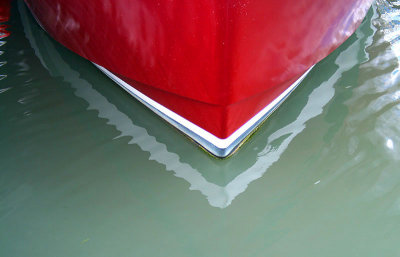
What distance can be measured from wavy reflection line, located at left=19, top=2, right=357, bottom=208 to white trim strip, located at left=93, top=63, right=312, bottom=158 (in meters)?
0.11

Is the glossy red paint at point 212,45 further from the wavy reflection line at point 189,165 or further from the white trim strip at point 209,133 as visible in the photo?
Answer: the wavy reflection line at point 189,165

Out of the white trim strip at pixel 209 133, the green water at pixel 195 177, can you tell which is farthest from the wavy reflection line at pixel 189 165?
the white trim strip at pixel 209 133

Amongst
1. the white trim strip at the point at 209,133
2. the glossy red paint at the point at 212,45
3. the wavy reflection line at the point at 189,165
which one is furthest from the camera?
the white trim strip at the point at 209,133

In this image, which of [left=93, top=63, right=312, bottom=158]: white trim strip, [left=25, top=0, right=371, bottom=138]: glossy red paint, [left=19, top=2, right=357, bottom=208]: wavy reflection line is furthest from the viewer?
[left=93, top=63, right=312, bottom=158]: white trim strip

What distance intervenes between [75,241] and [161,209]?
0.30 m

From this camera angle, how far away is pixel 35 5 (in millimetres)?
2391

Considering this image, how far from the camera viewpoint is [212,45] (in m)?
1.21

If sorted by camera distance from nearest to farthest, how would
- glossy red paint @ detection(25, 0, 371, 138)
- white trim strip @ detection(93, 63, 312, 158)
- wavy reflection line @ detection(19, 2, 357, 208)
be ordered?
1. glossy red paint @ detection(25, 0, 371, 138)
2. wavy reflection line @ detection(19, 2, 357, 208)
3. white trim strip @ detection(93, 63, 312, 158)

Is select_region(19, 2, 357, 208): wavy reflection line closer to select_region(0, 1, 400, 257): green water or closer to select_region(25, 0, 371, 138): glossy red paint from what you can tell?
select_region(0, 1, 400, 257): green water

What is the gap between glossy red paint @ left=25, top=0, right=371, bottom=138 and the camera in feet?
3.93

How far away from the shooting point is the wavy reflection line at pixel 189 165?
1421 millimetres

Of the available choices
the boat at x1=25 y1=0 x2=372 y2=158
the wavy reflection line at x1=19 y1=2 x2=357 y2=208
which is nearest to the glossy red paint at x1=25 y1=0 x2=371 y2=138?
the boat at x1=25 y1=0 x2=372 y2=158

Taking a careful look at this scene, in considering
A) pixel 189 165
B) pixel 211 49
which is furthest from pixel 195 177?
pixel 211 49

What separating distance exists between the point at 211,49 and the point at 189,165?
1.72 ft
